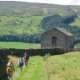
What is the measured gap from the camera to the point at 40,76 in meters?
37.1

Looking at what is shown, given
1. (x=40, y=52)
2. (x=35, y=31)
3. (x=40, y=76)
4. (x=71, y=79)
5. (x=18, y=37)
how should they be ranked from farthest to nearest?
(x=35, y=31) → (x=18, y=37) → (x=40, y=52) → (x=40, y=76) → (x=71, y=79)

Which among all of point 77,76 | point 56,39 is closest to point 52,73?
point 77,76

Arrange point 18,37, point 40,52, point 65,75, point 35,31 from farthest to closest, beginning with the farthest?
point 35,31, point 18,37, point 40,52, point 65,75

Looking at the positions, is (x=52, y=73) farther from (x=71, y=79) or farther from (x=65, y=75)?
(x=71, y=79)

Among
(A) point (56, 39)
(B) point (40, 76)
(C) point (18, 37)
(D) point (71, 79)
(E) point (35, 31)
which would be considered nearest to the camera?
(D) point (71, 79)

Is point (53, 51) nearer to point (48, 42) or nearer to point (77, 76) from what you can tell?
point (48, 42)

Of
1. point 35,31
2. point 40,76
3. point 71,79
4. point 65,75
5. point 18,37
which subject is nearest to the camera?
point 71,79

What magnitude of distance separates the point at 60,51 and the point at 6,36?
100m

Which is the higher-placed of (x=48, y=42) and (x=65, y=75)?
(x=65, y=75)

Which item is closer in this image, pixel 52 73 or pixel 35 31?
pixel 52 73

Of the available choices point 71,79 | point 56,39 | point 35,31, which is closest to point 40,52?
point 56,39

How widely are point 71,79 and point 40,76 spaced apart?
19.2 feet

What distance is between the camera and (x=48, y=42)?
294ft

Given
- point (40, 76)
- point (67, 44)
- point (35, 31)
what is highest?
point (40, 76)
